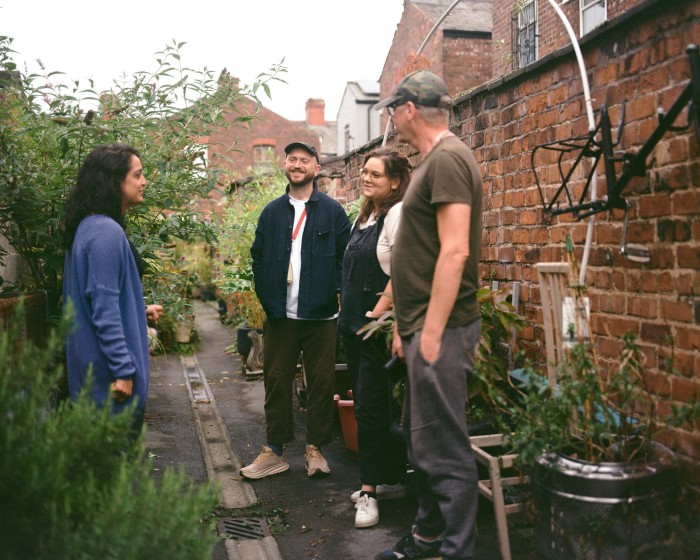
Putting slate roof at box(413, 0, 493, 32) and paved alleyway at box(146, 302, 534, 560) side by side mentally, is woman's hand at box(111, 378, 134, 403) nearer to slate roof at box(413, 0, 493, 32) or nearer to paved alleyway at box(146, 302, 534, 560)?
paved alleyway at box(146, 302, 534, 560)

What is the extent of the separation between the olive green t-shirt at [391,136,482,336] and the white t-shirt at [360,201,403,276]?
0.93m

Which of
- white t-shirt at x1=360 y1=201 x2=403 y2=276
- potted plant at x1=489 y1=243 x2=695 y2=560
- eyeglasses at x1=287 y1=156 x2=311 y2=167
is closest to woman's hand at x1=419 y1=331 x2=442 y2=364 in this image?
potted plant at x1=489 y1=243 x2=695 y2=560

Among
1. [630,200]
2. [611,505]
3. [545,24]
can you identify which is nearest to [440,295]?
[611,505]

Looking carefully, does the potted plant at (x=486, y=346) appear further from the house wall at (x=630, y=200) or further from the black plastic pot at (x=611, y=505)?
the black plastic pot at (x=611, y=505)

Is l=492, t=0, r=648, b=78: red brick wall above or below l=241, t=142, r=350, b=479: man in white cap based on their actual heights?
above

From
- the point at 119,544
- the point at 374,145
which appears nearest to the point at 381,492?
the point at 119,544

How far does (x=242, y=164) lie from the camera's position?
33875 mm

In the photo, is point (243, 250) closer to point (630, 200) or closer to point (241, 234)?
point (241, 234)

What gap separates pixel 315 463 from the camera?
15.8 ft

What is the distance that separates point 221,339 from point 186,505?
34.6 ft

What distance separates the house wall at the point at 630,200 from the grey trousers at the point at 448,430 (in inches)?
32.8

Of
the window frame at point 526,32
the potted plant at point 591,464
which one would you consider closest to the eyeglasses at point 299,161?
the potted plant at point 591,464

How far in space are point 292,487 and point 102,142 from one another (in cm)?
253

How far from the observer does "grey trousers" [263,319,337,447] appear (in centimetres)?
482
